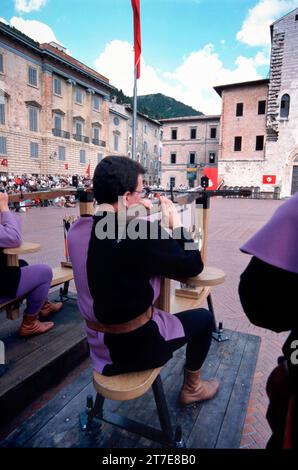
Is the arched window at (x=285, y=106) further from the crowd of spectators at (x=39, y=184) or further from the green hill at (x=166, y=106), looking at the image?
the green hill at (x=166, y=106)

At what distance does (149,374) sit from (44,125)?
33153 millimetres

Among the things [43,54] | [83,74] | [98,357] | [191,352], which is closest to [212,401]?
[191,352]

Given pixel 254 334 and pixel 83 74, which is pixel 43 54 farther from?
pixel 254 334

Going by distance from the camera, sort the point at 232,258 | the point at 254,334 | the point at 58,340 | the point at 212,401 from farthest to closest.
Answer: the point at 232,258 < the point at 254,334 < the point at 58,340 < the point at 212,401

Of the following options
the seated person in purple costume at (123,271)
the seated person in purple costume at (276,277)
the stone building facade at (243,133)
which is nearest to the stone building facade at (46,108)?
the stone building facade at (243,133)

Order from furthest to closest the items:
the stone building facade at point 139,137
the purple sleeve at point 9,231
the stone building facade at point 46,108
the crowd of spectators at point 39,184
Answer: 1. the stone building facade at point 139,137
2. the stone building facade at point 46,108
3. the crowd of spectators at point 39,184
4. the purple sleeve at point 9,231

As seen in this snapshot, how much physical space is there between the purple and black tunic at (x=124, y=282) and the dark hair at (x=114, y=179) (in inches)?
6.6

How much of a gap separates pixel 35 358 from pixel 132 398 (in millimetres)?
1400

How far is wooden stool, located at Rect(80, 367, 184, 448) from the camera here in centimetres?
164

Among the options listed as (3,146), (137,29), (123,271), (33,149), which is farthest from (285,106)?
(123,271)

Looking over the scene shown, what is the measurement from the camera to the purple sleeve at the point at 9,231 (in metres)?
2.54

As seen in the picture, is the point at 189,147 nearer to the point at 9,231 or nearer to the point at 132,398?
the point at 9,231

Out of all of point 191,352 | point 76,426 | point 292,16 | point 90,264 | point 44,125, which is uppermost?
point 292,16

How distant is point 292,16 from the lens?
2786 cm
